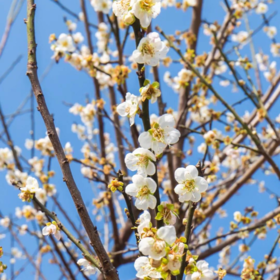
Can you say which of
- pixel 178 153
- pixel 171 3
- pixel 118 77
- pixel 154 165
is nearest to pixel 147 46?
pixel 154 165

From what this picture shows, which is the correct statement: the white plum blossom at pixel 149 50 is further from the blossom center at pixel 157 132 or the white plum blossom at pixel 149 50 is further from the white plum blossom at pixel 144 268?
the white plum blossom at pixel 144 268

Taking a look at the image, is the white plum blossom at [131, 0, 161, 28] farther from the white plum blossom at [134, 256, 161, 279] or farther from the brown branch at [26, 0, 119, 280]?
the white plum blossom at [134, 256, 161, 279]

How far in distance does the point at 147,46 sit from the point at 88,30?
280 centimetres

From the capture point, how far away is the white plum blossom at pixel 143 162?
989 mm

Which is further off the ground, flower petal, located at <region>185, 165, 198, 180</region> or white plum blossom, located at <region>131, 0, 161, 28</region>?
white plum blossom, located at <region>131, 0, 161, 28</region>

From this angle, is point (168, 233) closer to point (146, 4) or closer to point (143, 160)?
point (143, 160)

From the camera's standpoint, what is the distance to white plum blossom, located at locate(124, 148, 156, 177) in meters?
0.99

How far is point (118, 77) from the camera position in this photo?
2344mm

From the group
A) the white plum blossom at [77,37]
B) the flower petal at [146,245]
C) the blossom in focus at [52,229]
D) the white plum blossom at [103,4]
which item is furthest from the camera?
the white plum blossom at [77,37]

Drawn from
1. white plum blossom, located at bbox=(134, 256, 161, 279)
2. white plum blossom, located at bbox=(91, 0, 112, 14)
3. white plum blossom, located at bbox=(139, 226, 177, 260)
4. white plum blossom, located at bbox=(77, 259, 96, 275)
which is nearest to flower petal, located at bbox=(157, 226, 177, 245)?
white plum blossom, located at bbox=(139, 226, 177, 260)

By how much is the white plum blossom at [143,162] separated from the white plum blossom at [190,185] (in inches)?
5.4

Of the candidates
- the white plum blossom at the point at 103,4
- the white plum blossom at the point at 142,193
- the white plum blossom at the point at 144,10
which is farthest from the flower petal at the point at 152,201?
the white plum blossom at the point at 103,4

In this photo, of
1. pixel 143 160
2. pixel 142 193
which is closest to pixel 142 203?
pixel 142 193

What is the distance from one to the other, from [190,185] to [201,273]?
11.6 inches
